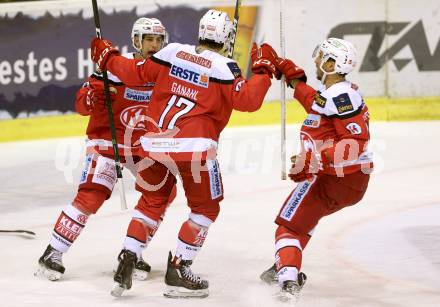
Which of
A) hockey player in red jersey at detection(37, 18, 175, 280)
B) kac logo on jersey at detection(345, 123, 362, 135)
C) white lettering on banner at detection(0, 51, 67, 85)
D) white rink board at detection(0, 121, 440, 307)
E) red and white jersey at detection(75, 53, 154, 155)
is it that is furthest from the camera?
white lettering on banner at detection(0, 51, 67, 85)

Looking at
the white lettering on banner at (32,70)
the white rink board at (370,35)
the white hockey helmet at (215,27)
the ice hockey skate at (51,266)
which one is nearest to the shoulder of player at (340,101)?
the white hockey helmet at (215,27)

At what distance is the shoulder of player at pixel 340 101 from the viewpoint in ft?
20.0

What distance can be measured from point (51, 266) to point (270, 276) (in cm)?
130

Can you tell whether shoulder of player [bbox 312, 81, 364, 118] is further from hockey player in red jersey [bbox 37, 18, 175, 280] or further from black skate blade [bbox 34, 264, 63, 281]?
black skate blade [bbox 34, 264, 63, 281]

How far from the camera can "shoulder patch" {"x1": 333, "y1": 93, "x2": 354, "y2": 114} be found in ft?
20.0

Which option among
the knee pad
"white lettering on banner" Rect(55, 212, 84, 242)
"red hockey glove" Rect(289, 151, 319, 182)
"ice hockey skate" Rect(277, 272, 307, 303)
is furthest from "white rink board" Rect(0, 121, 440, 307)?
"red hockey glove" Rect(289, 151, 319, 182)

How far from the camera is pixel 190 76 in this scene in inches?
246

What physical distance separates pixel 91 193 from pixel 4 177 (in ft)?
11.5

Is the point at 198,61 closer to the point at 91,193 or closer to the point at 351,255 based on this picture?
the point at 91,193

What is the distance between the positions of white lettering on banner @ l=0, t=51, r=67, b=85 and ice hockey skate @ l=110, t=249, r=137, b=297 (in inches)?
217

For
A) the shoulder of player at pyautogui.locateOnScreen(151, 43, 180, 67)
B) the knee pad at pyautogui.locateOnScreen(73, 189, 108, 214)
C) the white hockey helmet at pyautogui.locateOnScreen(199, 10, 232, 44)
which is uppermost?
the white hockey helmet at pyautogui.locateOnScreen(199, 10, 232, 44)

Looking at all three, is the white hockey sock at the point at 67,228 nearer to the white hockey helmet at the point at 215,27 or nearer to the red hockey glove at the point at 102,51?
the red hockey glove at the point at 102,51

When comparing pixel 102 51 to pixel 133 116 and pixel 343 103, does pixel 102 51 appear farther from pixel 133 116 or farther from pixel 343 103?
pixel 343 103

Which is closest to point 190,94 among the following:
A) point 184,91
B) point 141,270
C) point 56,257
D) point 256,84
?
point 184,91
